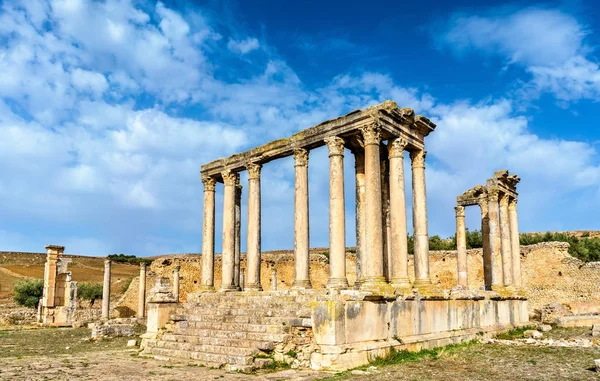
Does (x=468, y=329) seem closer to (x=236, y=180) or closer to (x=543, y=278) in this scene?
(x=236, y=180)

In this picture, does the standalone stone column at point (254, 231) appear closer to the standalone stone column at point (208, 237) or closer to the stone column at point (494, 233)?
the standalone stone column at point (208, 237)

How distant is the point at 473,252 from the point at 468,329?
20667 millimetres

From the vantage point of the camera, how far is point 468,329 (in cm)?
1606

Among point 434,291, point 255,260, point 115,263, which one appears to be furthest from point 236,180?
point 115,263

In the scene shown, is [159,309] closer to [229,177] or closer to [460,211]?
[229,177]

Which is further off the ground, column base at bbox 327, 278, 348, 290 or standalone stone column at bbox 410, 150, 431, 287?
standalone stone column at bbox 410, 150, 431, 287

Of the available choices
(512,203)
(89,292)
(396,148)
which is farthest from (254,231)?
(89,292)

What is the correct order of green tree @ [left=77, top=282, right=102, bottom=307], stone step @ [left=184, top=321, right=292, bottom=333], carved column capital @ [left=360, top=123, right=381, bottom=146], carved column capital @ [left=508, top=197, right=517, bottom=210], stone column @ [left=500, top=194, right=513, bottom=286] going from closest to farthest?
stone step @ [left=184, top=321, right=292, bottom=333], carved column capital @ [left=360, top=123, right=381, bottom=146], stone column @ [left=500, top=194, right=513, bottom=286], carved column capital @ [left=508, top=197, right=517, bottom=210], green tree @ [left=77, top=282, right=102, bottom=307]

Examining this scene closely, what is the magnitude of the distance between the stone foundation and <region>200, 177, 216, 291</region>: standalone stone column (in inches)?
359

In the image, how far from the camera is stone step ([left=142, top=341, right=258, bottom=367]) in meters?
11.5

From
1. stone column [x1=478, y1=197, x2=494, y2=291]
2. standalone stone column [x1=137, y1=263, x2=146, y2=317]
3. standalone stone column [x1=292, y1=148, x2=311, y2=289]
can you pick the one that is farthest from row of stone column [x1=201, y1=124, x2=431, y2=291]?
standalone stone column [x1=137, y1=263, x2=146, y2=317]

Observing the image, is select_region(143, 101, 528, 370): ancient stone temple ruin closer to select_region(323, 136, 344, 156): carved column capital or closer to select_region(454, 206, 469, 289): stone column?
select_region(323, 136, 344, 156): carved column capital

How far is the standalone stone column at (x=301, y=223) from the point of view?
629 inches

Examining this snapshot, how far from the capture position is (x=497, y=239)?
21328 mm
